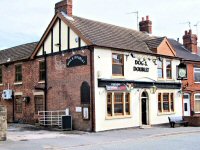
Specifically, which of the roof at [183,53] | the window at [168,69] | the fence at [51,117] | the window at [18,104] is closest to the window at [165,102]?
the window at [168,69]

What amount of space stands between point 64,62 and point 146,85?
651 cm

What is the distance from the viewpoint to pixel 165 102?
29797mm

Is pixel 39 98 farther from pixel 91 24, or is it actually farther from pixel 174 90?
pixel 174 90

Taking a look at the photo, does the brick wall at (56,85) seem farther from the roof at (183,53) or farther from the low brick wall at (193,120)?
the roof at (183,53)

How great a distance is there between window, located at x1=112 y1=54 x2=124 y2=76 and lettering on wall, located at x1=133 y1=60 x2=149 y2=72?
1.32m

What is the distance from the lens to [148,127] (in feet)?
88.5

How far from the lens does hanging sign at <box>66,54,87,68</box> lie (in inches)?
974

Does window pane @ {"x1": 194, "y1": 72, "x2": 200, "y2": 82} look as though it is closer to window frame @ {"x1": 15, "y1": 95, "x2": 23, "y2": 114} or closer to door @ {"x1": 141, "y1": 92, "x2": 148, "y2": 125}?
door @ {"x1": 141, "y1": 92, "x2": 148, "y2": 125}

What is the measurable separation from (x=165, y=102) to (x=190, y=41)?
30.2 feet

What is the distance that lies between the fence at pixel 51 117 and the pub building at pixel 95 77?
37 cm

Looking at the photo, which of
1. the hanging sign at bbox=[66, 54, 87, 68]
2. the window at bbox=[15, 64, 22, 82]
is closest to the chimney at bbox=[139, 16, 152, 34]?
the hanging sign at bbox=[66, 54, 87, 68]

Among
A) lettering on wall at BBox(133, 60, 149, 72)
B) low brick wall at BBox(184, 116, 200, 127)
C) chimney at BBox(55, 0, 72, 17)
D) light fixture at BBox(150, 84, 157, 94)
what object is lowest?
low brick wall at BBox(184, 116, 200, 127)

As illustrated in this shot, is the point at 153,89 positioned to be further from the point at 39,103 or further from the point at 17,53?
the point at 17,53

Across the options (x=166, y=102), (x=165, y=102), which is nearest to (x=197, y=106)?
(x=166, y=102)
